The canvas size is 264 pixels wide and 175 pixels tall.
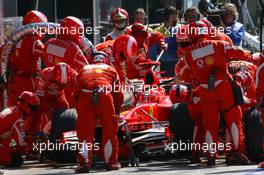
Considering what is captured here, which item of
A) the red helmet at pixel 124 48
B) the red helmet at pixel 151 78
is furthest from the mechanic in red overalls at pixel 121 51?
the red helmet at pixel 151 78

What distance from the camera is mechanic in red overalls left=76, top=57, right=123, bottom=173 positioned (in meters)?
11.8

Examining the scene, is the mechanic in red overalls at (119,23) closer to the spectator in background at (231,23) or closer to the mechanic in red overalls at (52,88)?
the spectator in background at (231,23)

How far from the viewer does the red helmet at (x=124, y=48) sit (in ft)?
43.0

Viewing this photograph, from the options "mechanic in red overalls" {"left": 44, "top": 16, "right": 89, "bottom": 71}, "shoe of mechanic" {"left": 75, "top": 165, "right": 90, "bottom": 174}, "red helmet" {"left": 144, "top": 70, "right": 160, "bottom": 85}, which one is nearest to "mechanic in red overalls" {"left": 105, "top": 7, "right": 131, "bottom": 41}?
"red helmet" {"left": 144, "top": 70, "right": 160, "bottom": 85}

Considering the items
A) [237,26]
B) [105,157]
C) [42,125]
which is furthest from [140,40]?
[105,157]

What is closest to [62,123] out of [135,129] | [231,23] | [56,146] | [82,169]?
[56,146]

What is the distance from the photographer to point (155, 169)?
39.3 feet

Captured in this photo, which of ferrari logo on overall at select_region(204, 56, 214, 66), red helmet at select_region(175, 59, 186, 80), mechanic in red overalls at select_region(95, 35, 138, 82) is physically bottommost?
ferrari logo on overall at select_region(204, 56, 214, 66)

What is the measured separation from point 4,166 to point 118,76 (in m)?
2.15

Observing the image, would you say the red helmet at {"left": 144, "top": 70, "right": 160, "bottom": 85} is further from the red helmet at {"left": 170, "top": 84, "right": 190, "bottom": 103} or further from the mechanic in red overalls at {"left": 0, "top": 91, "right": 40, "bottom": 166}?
the mechanic in red overalls at {"left": 0, "top": 91, "right": 40, "bottom": 166}

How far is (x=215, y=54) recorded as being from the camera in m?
12.2

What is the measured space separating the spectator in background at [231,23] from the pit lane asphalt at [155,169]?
2.78 m

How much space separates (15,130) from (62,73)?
3.54 feet

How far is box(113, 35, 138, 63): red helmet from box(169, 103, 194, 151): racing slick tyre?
1.08m
